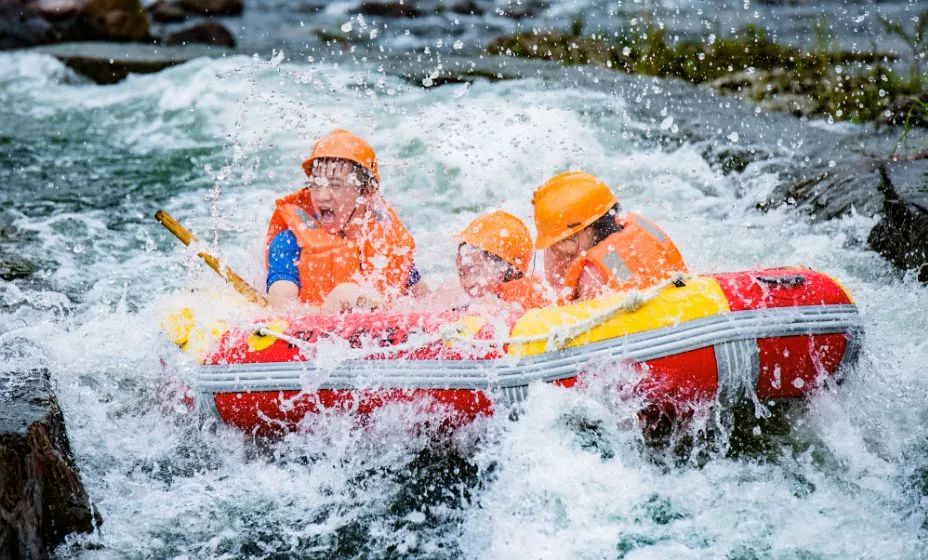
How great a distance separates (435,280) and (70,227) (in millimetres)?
3111

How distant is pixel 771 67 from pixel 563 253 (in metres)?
6.71

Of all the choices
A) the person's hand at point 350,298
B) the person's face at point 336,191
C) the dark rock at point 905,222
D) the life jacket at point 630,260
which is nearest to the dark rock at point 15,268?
the person's face at point 336,191

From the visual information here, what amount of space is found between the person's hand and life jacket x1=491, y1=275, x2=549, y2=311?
62 centimetres

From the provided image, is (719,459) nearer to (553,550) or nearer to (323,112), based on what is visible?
(553,550)

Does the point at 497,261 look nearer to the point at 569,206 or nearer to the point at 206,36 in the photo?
the point at 569,206

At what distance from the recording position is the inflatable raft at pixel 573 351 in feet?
13.1

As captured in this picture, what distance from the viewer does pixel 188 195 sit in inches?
321

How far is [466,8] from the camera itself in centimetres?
1720

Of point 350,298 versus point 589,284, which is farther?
point 350,298

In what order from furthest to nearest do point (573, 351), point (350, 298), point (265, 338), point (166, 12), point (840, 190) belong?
1. point (166, 12)
2. point (840, 190)
3. point (350, 298)
4. point (265, 338)
5. point (573, 351)

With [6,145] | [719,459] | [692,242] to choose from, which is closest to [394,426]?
[719,459]

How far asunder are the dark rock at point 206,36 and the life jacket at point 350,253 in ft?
30.1

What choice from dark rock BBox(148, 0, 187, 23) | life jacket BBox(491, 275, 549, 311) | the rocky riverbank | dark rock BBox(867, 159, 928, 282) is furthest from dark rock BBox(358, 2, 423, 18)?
life jacket BBox(491, 275, 549, 311)

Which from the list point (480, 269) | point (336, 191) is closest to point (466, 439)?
point (480, 269)
